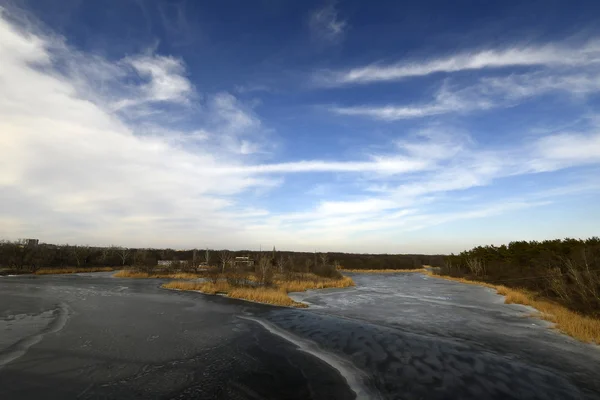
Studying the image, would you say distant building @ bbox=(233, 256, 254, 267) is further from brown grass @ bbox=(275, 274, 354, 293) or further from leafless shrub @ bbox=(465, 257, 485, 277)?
leafless shrub @ bbox=(465, 257, 485, 277)

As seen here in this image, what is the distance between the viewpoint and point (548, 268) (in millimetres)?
33625

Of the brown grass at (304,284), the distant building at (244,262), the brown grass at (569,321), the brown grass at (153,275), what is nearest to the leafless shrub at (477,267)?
the brown grass at (304,284)

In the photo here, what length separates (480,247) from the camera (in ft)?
244

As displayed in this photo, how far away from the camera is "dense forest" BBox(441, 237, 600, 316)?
21344 mm

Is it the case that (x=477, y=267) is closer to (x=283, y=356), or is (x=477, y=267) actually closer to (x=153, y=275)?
(x=153, y=275)

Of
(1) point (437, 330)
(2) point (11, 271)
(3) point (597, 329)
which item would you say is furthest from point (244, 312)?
(2) point (11, 271)

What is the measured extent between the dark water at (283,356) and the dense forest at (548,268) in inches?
174

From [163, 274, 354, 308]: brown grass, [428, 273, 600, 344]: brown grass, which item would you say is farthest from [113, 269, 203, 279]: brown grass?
[428, 273, 600, 344]: brown grass

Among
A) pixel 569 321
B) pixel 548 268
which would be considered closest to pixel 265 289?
pixel 569 321

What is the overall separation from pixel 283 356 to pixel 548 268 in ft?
112

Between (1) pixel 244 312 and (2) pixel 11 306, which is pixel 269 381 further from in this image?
(2) pixel 11 306

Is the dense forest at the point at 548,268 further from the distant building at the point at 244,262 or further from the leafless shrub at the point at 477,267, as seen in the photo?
the distant building at the point at 244,262

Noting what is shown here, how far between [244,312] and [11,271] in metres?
58.7

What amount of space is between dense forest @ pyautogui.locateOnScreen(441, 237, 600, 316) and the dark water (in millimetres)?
4418
